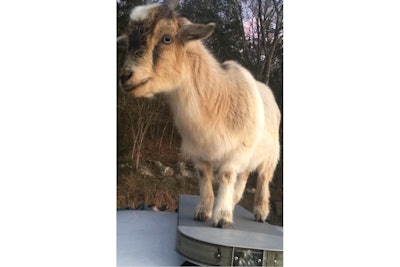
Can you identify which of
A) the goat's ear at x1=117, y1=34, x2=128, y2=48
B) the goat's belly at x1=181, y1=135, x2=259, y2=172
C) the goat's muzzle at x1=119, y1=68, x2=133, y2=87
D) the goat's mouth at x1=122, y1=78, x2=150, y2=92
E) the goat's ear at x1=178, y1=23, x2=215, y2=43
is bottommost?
the goat's belly at x1=181, y1=135, x2=259, y2=172

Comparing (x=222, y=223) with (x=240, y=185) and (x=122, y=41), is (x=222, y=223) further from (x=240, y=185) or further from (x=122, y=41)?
(x=122, y=41)

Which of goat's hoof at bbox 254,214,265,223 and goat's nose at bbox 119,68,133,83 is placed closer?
goat's nose at bbox 119,68,133,83

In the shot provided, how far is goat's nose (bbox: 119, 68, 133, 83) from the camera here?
3066mm

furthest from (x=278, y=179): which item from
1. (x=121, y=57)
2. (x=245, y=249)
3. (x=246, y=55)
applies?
(x=121, y=57)

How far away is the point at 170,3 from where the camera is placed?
3.06 m

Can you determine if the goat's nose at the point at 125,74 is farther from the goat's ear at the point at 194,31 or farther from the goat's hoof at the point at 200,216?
the goat's hoof at the point at 200,216

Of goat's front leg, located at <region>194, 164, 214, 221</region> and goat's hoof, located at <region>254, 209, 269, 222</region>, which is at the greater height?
goat's front leg, located at <region>194, 164, 214, 221</region>

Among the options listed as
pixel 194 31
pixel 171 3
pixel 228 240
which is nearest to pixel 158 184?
pixel 228 240

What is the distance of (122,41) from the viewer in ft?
10.1

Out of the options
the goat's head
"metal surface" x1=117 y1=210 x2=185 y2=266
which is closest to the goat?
the goat's head

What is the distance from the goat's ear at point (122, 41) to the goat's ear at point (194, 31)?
0.35 metres

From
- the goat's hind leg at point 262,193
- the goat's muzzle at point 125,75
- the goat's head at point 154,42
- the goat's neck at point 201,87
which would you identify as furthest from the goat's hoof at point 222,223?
the goat's muzzle at point 125,75

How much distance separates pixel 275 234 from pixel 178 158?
2.70ft

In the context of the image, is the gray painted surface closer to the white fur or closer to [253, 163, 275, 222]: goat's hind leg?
[253, 163, 275, 222]: goat's hind leg
